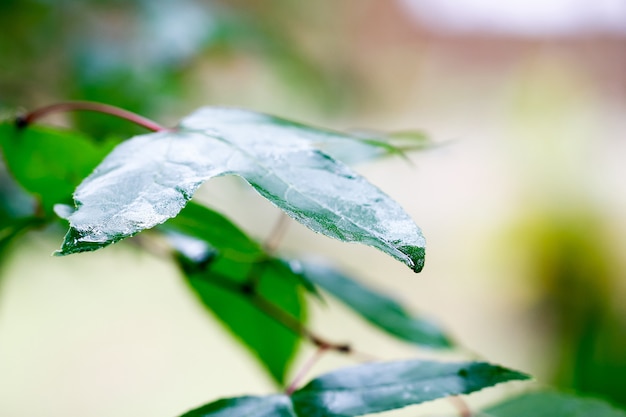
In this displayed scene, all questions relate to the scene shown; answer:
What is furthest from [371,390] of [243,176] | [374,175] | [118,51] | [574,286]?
[374,175]

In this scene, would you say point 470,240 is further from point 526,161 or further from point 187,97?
point 187,97

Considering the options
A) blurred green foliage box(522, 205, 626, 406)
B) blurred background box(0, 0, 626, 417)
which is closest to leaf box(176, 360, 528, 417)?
blurred background box(0, 0, 626, 417)

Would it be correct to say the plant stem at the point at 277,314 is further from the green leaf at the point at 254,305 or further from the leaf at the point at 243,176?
the leaf at the point at 243,176

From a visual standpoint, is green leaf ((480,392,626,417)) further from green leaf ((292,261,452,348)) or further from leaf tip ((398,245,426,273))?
leaf tip ((398,245,426,273))

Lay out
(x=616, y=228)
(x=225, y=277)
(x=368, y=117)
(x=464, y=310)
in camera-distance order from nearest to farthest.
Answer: (x=225, y=277) → (x=616, y=228) → (x=464, y=310) → (x=368, y=117)

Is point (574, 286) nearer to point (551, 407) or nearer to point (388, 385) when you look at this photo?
point (551, 407)

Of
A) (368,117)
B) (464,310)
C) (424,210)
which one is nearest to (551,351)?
(464,310)
